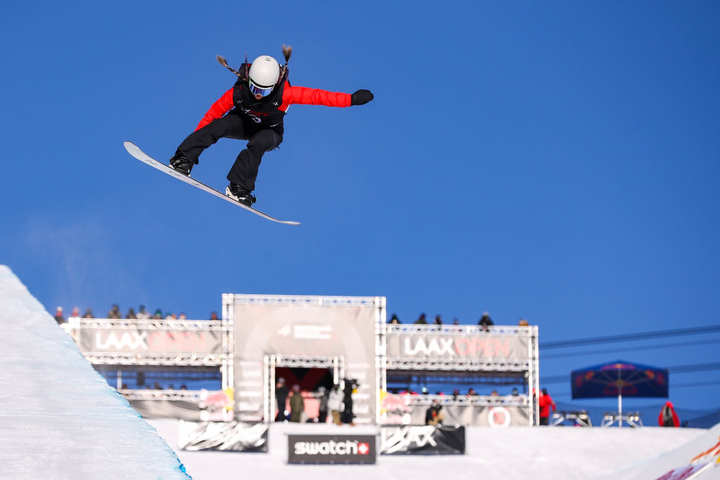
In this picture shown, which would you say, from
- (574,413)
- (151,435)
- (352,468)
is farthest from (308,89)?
(574,413)

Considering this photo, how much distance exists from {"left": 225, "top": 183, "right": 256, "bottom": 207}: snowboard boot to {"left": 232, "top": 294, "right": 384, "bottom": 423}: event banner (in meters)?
18.5

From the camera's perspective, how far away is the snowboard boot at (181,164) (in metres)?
8.97

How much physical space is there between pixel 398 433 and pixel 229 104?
41.7ft

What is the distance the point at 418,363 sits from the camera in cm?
2852

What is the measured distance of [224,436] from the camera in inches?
791

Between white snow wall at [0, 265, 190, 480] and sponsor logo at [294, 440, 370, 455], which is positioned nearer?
white snow wall at [0, 265, 190, 480]

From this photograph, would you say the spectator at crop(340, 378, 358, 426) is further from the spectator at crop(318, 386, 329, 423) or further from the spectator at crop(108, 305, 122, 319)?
the spectator at crop(108, 305, 122, 319)

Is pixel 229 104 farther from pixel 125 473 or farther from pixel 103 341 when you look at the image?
pixel 103 341

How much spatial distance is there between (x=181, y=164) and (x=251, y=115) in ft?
2.71

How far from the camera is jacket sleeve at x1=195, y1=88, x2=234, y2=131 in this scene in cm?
886

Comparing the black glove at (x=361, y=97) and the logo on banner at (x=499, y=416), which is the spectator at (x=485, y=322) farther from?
the black glove at (x=361, y=97)

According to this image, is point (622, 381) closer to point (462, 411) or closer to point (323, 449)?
point (462, 411)

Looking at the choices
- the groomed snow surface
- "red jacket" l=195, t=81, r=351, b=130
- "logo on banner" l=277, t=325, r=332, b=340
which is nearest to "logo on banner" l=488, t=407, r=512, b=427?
"logo on banner" l=277, t=325, r=332, b=340

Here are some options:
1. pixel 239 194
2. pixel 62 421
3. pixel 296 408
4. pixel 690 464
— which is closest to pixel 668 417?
pixel 296 408
